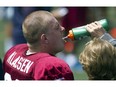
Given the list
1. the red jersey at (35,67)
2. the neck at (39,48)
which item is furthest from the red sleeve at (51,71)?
the neck at (39,48)

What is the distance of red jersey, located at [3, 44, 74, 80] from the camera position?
127 cm

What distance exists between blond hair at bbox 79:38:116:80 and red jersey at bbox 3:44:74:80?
74 mm

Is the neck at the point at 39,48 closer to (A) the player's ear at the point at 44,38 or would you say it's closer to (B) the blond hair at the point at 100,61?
(A) the player's ear at the point at 44,38

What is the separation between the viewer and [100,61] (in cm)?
126

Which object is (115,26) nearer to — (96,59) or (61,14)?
(61,14)

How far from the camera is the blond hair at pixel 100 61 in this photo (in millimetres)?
1265

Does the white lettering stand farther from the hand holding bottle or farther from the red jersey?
the hand holding bottle

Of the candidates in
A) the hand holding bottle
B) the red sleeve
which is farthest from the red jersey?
the hand holding bottle

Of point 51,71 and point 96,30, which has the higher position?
point 96,30

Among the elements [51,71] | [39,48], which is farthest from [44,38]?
[51,71]

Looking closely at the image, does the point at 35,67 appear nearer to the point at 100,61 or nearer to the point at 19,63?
the point at 19,63

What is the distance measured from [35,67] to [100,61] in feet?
0.75

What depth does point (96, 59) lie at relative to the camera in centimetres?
127

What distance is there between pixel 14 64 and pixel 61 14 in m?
1.65
